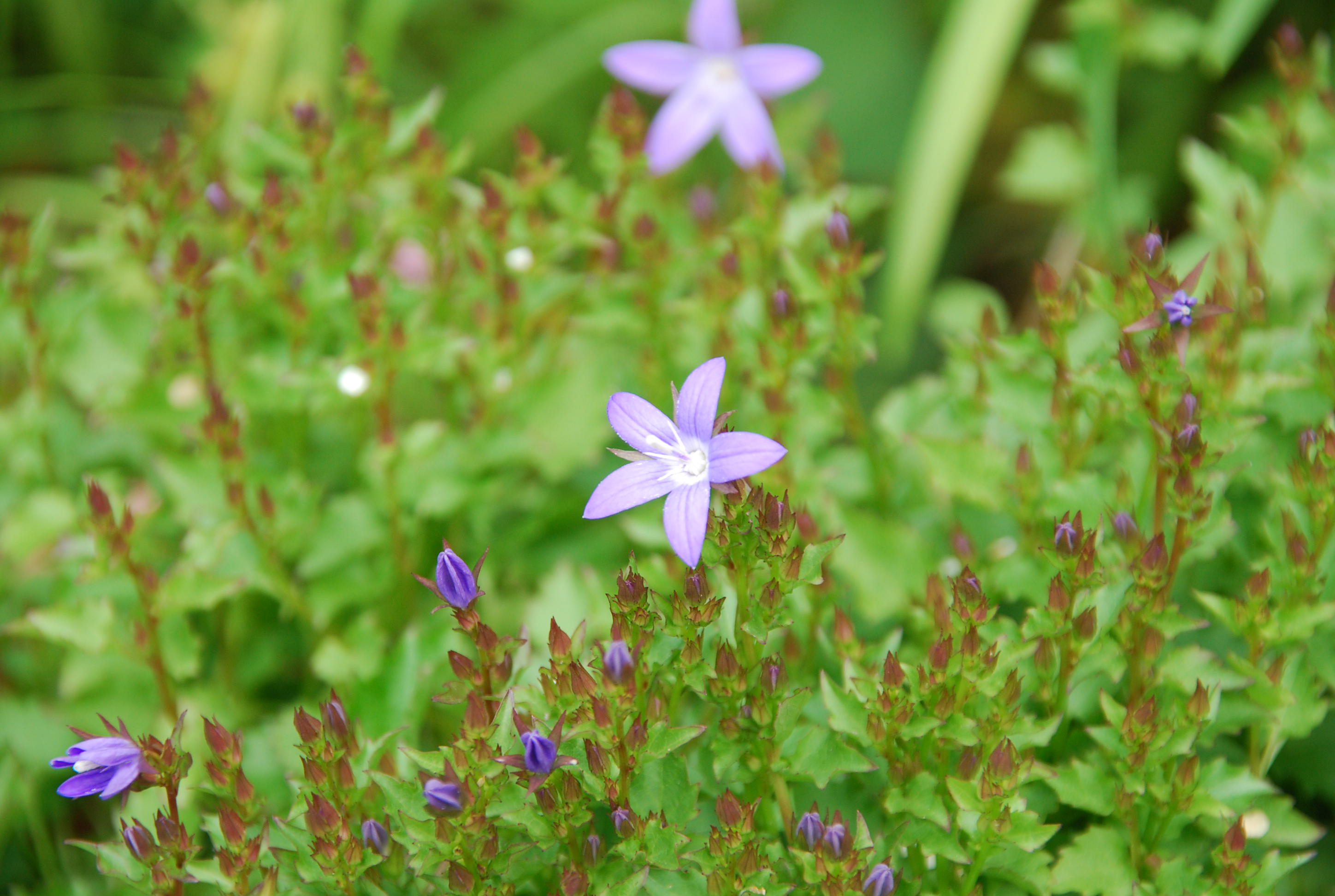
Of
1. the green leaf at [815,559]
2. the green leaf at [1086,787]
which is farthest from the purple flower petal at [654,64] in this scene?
the green leaf at [1086,787]

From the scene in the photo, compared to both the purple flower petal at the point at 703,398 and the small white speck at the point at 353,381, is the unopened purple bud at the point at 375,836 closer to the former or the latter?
the purple flower petal at the point at 703,398

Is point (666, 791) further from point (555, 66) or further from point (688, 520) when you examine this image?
point (555, 66)

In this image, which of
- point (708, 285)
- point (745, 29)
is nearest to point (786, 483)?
point (708, 285)

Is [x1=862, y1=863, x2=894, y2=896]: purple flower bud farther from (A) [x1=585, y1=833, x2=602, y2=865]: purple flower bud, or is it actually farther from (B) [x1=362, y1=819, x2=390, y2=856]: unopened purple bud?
(B) [x1=362, y1=819, x2=390, y2=856]: unopened purple bud

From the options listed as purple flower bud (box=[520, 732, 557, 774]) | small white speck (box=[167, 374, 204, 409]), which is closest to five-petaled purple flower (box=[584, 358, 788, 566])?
purple flower bud (box=[520, 732, 557, 774])

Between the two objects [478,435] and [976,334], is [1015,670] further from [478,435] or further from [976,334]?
[478,435]

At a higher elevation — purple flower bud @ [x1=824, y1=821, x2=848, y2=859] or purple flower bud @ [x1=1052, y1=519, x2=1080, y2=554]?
purple flower bud @ [x1=1052, y1=519, x2=1080, y2=554]

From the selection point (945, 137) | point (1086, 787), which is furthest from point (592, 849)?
point (945, 137)
